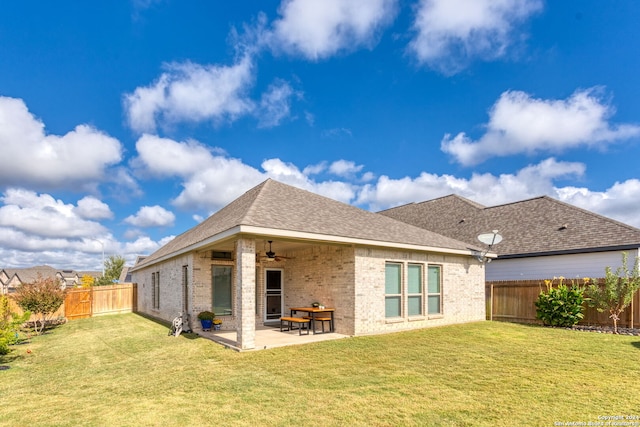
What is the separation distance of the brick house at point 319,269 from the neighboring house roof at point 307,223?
0.13 feet

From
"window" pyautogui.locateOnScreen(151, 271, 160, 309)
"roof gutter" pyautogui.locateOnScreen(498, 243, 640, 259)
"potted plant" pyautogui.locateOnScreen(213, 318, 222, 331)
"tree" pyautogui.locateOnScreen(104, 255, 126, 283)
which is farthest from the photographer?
"tree" pyautogui.locateOnScreen(104, 255, 126, 283)

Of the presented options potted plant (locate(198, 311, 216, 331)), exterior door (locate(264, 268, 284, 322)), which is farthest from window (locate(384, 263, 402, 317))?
potted plant (locate(198, 311, 216, 331))

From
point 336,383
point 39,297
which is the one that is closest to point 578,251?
point 336,383

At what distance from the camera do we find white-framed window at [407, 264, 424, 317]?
476 inches

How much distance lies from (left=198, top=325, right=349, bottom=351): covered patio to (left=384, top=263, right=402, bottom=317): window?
73.6 inches

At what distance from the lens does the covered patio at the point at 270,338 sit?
9258 millimetres

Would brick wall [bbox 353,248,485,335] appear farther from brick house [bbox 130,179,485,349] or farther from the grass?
the grass

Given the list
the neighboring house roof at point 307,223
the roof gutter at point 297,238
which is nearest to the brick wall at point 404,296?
the roof gutter at point 297,238

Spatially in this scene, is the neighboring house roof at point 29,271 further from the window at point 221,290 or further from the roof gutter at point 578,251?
the roof gutter at point 578,251

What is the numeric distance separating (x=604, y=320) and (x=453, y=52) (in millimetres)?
10719

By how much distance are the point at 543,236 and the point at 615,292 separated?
5.29 meters

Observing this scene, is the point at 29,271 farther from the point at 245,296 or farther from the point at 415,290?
the point at 415,290

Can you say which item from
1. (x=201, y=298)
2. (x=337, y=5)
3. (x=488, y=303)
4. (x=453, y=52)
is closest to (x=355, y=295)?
(x=201, y=298)

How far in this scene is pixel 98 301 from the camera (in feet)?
69.1
